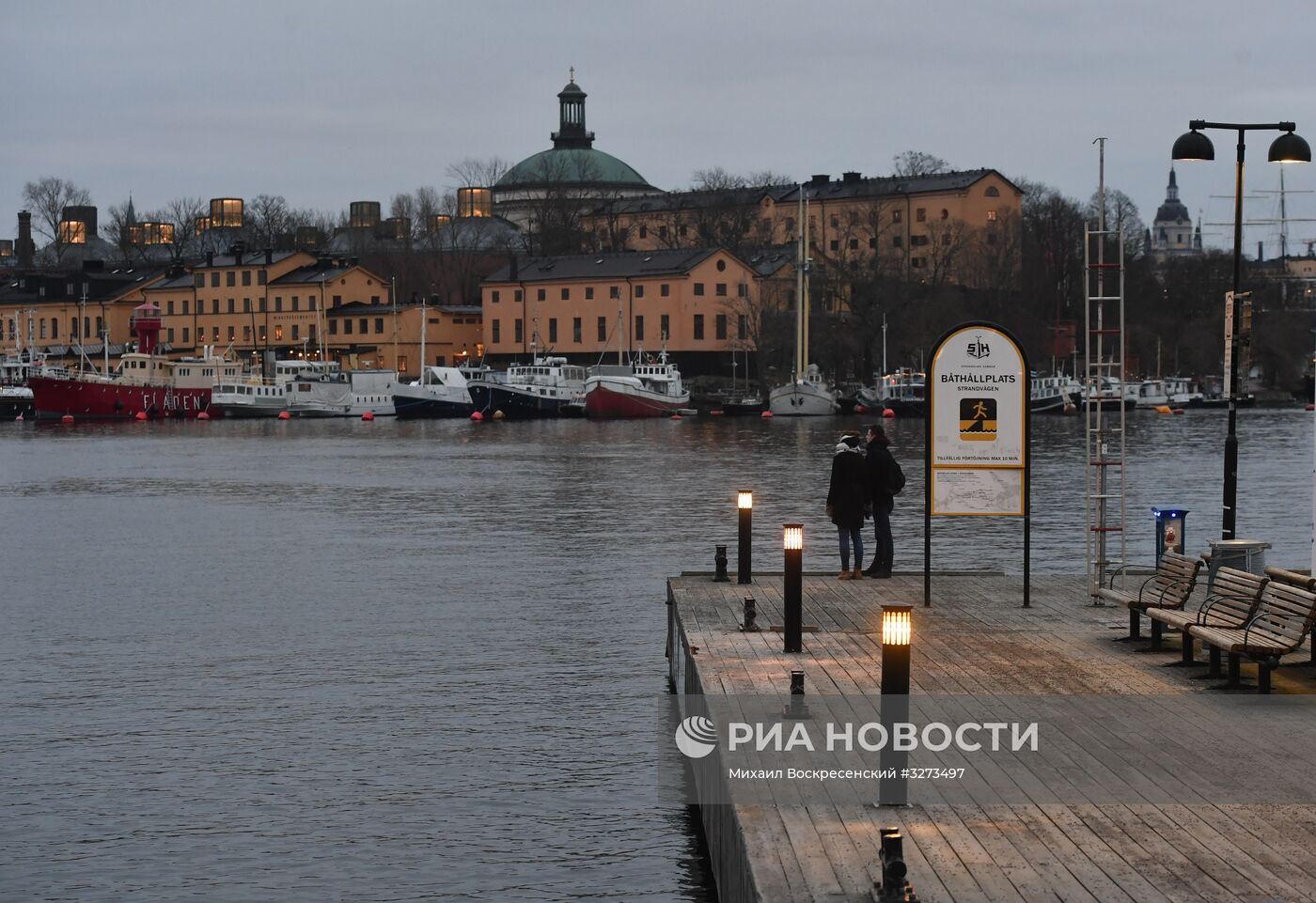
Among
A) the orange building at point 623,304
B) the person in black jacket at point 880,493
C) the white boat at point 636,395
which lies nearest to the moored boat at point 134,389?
the orange building at point 623,304

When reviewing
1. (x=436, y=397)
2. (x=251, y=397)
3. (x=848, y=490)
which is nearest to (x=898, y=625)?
(x=848, y=490)

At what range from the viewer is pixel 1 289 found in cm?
18050

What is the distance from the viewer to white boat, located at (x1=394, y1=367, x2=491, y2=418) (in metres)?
126

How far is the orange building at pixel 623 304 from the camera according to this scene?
13338 cm

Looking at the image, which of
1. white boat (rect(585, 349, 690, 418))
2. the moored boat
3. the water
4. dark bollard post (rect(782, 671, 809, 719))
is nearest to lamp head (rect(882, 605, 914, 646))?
dark bollard post (rect(782, 671, 809, 719))

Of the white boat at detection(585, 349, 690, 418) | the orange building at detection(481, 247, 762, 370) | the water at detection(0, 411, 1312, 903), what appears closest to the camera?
the water at detection(0, 411, 1312, 903)

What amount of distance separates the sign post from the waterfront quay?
5.24 feet

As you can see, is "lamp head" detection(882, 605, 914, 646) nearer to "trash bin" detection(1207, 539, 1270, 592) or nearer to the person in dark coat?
"trash bin" detection(1207, 539, 1270, 592)

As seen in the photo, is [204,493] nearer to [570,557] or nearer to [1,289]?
[570,557]

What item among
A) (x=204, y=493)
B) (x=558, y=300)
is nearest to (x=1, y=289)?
(x=558, y=300)

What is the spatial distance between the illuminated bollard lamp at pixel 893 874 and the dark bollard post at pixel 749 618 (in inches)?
326

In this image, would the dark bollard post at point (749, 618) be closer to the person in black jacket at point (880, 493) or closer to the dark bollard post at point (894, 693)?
the person in black jacket at point (880, 493)

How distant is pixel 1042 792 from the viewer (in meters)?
10.8

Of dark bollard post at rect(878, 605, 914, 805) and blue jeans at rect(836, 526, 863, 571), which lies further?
blue jeans at rect(836, 526, 863, 571)
